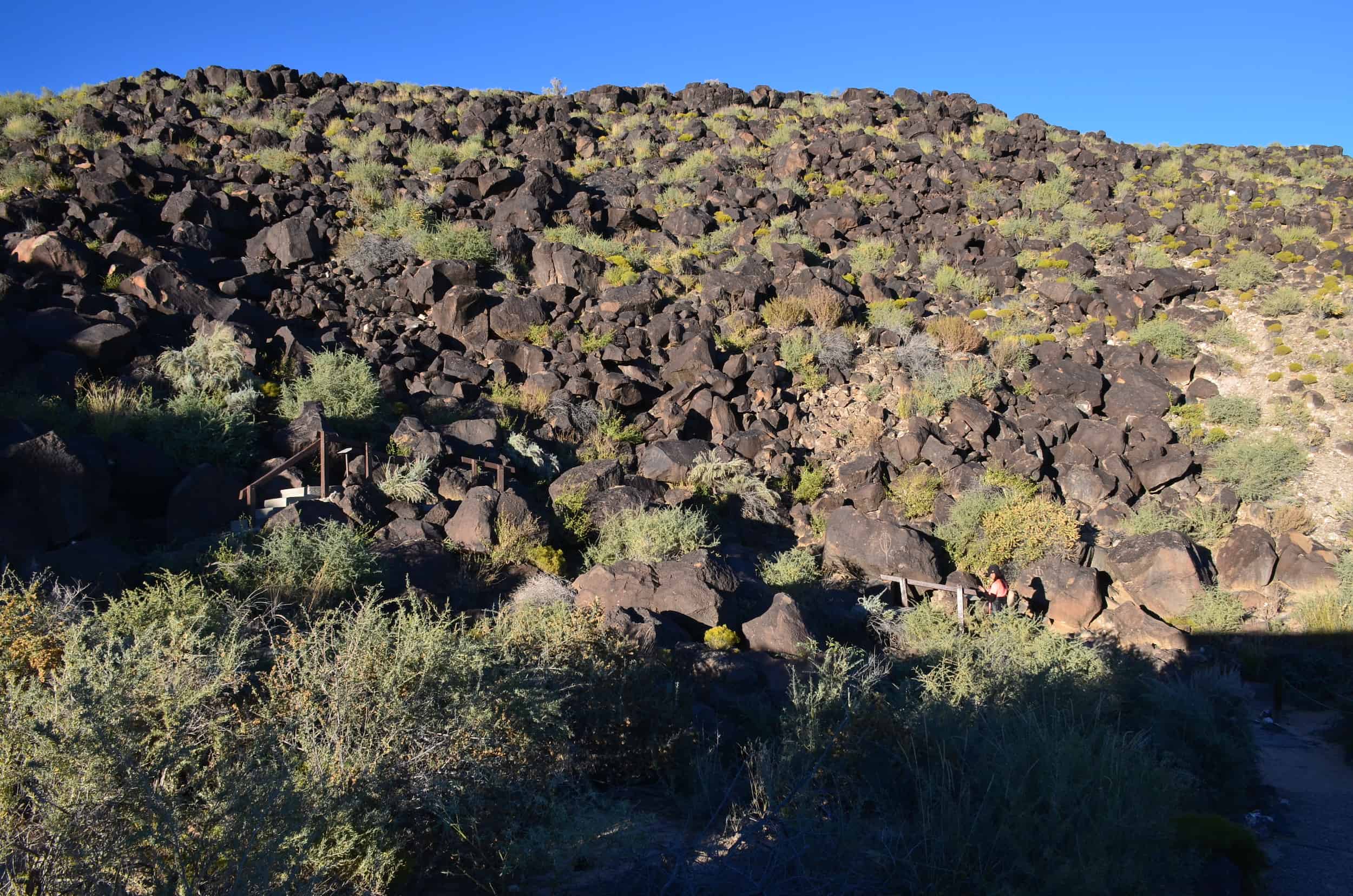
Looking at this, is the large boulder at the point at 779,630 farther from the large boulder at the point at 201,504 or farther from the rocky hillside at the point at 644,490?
the large boulder at the point at 201,504

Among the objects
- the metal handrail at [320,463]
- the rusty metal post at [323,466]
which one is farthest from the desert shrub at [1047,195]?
the rusty metal post at [323,466]

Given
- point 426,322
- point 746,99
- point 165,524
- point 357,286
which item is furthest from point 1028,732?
point 746,99

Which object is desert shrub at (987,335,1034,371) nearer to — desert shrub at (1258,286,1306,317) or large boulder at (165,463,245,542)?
desert shrub at (1258,286,1306,317)

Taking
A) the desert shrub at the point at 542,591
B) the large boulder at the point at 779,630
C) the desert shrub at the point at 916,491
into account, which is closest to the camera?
Answer: the large boulder at the point at 779,630

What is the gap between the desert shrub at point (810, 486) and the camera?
14.6 meters

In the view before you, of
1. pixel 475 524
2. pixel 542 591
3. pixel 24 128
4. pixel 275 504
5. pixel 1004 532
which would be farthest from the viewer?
pixel 24 128

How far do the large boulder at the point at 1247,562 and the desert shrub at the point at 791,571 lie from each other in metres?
6.11

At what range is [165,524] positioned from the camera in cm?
1009

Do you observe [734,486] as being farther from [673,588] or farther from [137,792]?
[137,792]

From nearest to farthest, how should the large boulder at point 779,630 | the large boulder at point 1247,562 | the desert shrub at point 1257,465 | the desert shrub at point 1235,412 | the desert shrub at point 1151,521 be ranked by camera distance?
the large boulder at point 779,630 → the large boulder at point 1247,562 → the desert shrub at point 1151,521 → the desert shrub at point 1257,465 → the desert shrub at point 1235,412

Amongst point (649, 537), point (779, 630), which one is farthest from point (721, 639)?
point (649, 537)

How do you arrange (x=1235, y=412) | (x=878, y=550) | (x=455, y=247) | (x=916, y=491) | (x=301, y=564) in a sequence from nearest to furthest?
(x=301, y=564) < (x=878, y=550) < (x=916, y=491) < (x=1235, y=412) < (x=455, y=247)

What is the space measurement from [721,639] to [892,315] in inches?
459

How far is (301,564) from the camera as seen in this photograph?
8.82 metres
